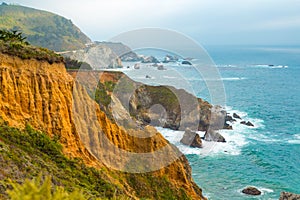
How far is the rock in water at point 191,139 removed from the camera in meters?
58.9

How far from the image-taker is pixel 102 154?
29000 mm

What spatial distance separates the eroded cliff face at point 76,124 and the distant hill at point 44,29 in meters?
124

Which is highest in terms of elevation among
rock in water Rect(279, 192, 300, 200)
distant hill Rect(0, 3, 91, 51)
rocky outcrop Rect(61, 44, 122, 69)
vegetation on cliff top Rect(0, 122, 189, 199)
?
distant hill Rect(0, 3, 91, 51)

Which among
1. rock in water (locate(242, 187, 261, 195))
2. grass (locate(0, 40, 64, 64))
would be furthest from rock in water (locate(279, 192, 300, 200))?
grass (locate(0, 40, 64, 64))

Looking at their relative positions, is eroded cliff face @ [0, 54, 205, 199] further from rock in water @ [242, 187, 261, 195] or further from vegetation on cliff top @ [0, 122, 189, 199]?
rock in water @ [242, 187, 261, 195]

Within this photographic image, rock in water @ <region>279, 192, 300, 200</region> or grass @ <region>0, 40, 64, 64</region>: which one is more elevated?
grass @ <region>0, 40, 64, 64</region>

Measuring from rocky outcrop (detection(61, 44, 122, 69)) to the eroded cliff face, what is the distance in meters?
99.3

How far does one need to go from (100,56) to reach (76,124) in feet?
369

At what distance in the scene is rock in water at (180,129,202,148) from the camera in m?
58.9

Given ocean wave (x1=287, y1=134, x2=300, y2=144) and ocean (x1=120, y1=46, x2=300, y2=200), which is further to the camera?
ocean wave (x1=287, y1=134, x2=300, y2=144)

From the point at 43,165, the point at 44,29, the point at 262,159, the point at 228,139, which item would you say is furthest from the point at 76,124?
the point at 44,29

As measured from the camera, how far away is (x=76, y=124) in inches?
1094

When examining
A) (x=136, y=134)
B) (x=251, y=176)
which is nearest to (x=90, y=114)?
(x=136, y=134)

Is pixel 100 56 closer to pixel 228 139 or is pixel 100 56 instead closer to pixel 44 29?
pixel 44 29
